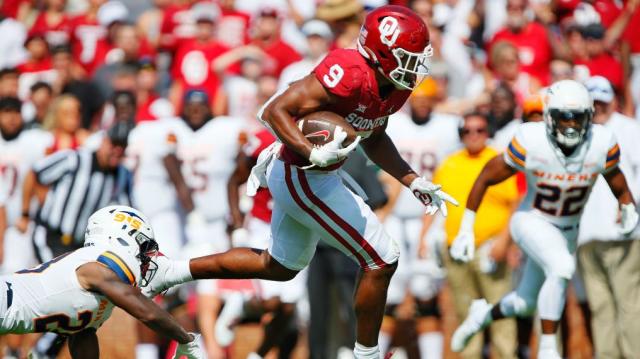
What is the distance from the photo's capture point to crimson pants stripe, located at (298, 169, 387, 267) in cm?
668

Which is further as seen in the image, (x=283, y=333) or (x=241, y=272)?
(x=283, y=333)

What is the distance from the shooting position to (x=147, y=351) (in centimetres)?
965

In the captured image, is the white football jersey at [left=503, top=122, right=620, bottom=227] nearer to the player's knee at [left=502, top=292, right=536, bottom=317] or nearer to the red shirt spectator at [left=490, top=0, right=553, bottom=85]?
the player's knee at [left=502, top=292, right=536, bottom=317]

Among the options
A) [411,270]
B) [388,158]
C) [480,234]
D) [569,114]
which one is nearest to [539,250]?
[569,114]

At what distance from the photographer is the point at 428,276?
967 centimetres

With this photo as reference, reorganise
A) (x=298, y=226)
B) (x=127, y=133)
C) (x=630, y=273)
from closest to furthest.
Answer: (x=298, y=226) < (x=630, y=273) < (x=127, y=133)

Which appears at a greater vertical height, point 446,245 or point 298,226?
point 298,226

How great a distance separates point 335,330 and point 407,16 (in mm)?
3409

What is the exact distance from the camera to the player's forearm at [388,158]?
279 inches

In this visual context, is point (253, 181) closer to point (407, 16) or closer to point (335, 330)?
point (407, 16)

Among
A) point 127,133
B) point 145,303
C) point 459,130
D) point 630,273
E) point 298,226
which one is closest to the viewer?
point 145,303

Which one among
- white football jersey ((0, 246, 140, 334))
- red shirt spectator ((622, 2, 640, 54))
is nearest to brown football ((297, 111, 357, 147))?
white football jersey ((0, 246, 140, 334))

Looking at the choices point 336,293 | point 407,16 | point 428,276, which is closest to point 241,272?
point 407,16

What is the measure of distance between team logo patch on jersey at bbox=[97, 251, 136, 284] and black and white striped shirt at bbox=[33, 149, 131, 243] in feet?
10.9
